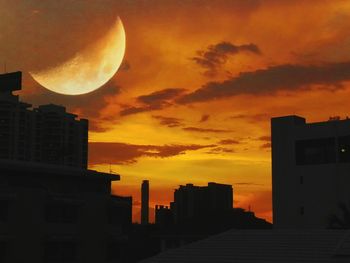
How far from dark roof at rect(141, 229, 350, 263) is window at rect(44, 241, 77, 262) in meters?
33.7

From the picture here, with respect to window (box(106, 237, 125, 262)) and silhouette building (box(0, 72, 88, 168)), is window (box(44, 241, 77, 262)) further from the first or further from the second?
silhouette building (box(0, 72, 88, 168))

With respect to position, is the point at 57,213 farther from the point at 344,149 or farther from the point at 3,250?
the point at 344,149

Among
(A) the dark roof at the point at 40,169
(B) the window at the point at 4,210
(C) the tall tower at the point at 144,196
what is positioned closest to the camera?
(B) the window at the point at 4,210

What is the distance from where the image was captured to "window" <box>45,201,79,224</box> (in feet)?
217

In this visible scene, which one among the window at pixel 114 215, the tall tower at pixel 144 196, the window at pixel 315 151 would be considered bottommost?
the window at pixel 114 215

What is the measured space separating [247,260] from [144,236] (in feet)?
263

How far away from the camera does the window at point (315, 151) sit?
76.7 m

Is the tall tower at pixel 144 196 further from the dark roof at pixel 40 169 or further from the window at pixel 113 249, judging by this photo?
the dark roof at pixel 40 169

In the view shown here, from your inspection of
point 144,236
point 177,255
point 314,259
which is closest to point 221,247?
point 177,255

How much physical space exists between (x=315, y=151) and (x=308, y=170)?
105 inches

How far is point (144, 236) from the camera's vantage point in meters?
109

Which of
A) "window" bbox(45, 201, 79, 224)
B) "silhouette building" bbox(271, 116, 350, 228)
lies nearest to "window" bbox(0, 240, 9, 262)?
"window" bbox(45, 201, 79, 224)

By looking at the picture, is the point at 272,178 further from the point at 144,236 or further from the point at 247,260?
the point at 247,260

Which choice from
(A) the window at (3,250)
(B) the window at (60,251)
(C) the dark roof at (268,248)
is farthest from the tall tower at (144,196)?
(C) the dark roof at (268,248)
